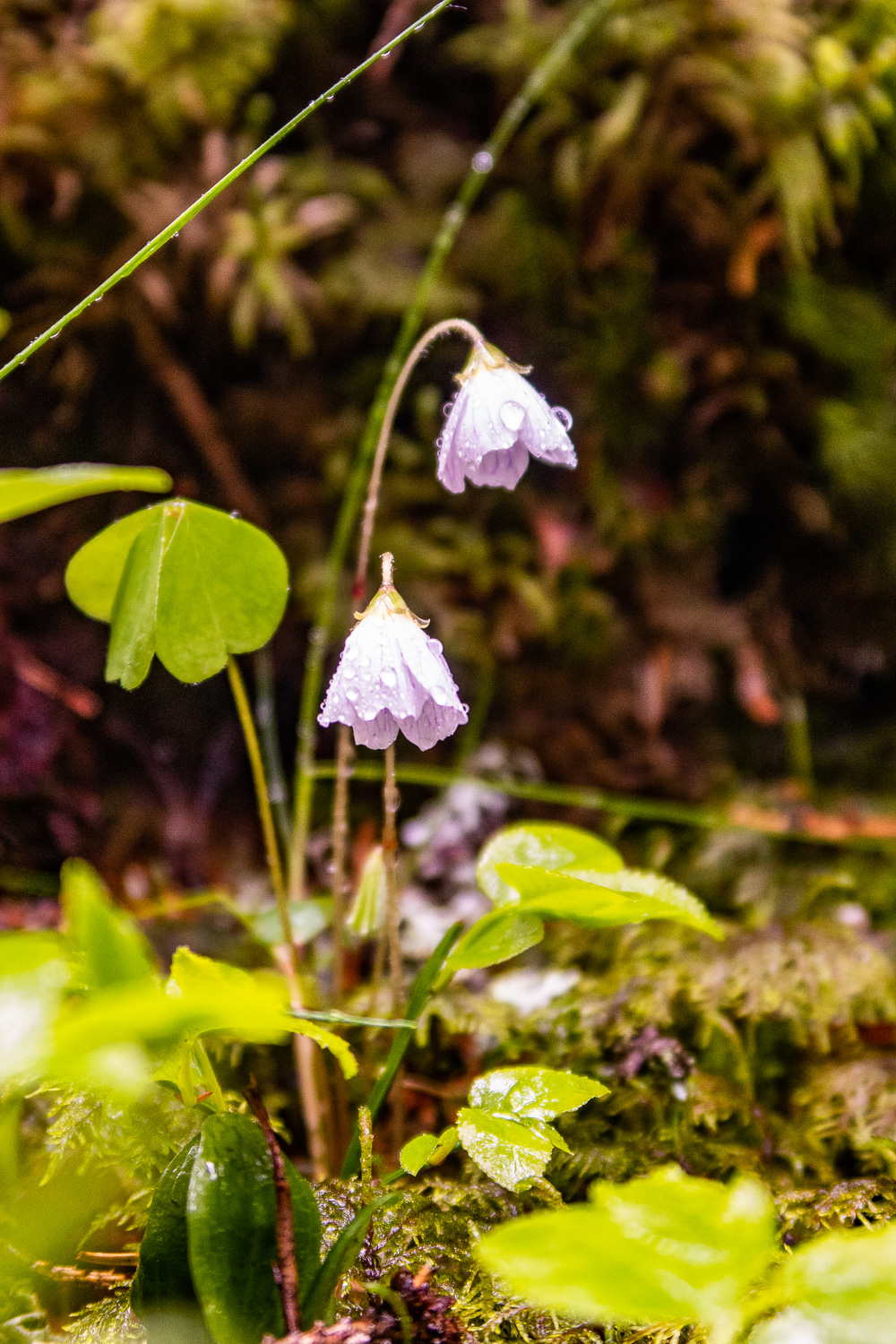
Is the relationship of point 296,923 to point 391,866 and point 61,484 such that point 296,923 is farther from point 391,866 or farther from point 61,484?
point 61,484

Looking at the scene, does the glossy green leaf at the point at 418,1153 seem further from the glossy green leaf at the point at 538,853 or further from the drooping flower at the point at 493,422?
the drooping flower at the point at 493,422

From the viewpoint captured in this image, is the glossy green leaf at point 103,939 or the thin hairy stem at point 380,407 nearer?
the glossy green leaf at point 103,939

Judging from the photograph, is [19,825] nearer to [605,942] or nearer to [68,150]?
[605,942]

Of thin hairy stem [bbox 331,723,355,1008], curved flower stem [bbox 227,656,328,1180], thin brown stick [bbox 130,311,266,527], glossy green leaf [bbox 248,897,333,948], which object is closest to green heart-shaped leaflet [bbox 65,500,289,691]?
curved flower stem [bbox 227,656,328,1180]

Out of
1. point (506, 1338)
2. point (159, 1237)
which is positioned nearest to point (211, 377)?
point (159, 1237)

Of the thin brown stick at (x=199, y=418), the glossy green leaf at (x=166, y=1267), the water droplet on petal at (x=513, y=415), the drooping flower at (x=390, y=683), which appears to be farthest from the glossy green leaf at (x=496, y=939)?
the thin brown stick at (x=199, y=418)

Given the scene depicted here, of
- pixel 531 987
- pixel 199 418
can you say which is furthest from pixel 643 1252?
pixel 199 418

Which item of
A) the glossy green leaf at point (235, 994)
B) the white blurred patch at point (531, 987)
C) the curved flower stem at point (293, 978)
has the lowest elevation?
the white blurred patch at point (531, 987)
